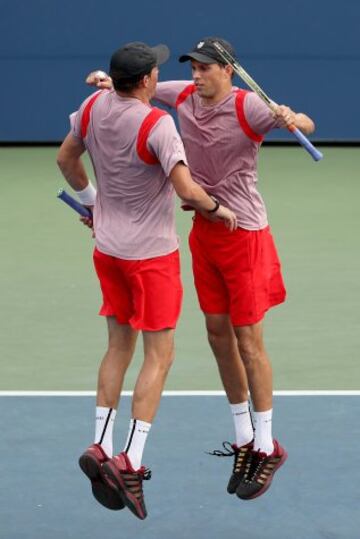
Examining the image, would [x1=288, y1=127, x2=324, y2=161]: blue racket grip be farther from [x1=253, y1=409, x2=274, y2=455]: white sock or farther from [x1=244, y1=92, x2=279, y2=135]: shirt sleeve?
[x1=253, y1=409, x2=274, y2=455]: white sock

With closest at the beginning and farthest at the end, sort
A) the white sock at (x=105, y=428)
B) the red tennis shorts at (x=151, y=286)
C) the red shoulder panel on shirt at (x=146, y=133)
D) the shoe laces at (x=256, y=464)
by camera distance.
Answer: the red shoulder panel on shirt at (x=146, y=133) < the red tennis shorts at (x=151, y=286) < the white sock at (x=105, y=428) < the shoe laces at (x=256, y=464)

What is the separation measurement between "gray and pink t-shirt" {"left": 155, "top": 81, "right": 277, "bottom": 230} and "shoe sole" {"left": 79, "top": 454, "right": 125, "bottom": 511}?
1372 mm

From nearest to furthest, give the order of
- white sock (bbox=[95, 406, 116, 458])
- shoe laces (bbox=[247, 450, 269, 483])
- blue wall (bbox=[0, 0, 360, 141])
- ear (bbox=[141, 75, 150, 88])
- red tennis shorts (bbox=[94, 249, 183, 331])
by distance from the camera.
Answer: ear (bbox=[141, 75, 150, 88])
red tennis shorts (bbox=[94, 249, 183, 331])
white sock (bbox=[95, 406, 116, 458])
shoe laces (bbox=[247, 450, 269, 483])
blue wall (bbox=[0, 0, 360, 141])

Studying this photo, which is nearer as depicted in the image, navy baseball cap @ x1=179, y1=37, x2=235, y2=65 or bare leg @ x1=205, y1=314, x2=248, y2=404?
navy baseball cap @ x1=179, y1=37, x2=235, y2=65

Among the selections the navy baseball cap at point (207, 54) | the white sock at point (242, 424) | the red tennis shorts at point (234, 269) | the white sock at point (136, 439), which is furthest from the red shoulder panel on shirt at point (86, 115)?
the white sock at point (242, 424)

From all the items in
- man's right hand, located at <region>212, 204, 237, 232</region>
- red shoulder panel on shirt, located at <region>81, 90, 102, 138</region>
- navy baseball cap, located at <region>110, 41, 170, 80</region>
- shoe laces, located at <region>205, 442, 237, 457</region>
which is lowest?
shoe laces, located at <region>205, 442, 237, 457</region>

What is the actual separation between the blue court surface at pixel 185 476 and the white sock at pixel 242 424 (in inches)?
9.1

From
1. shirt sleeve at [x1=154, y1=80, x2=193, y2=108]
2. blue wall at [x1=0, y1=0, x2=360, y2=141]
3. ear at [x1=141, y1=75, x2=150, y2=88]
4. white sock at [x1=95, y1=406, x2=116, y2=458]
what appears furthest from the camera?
blue wall at [x1=0, y1=0, x2=360, y2=141]

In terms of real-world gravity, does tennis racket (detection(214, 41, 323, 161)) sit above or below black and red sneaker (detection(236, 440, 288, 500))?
above

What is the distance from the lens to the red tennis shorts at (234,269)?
7.17m

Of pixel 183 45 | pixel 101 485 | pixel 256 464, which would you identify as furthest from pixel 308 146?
pixel 183 45

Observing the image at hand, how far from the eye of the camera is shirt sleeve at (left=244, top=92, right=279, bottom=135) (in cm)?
684

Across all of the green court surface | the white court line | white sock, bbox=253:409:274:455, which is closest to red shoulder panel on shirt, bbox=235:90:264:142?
white sock, bbox=253:409:274:455

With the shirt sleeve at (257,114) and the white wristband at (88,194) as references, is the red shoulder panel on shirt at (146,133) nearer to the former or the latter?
the shirt sleeve at (257,114)
